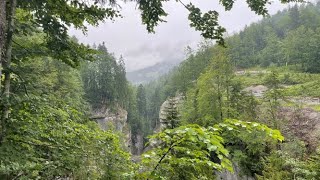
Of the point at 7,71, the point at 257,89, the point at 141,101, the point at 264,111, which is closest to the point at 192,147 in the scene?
the point at 7,71

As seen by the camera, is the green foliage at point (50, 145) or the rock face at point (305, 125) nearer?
→ the green foliage at point (50, 145)

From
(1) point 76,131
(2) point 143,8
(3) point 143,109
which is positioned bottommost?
(3) point 143,109

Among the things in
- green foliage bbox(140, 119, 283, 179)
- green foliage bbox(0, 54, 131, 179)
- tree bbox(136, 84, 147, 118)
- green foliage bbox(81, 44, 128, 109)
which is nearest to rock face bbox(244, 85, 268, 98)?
green foliage bbox(81, 44, 128, 109)

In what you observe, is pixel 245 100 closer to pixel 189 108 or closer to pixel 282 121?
pixel 282 121

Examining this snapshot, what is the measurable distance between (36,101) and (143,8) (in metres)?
2.46

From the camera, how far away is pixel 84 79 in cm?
6094

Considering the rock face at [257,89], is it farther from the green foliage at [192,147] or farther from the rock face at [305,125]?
the green foliage at [192,147]

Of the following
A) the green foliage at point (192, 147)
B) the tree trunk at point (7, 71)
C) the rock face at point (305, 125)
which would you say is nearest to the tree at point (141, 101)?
the rock face at point (305, 125)

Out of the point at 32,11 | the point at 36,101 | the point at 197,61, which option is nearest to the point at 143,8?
the point at 32,11

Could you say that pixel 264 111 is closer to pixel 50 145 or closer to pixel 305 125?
pixel 305 125

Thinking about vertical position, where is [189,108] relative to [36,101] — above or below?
below

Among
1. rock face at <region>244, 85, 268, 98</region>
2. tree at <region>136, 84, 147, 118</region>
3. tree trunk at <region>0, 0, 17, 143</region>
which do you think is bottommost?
tree at <region>136, 84, 147, 118</region>

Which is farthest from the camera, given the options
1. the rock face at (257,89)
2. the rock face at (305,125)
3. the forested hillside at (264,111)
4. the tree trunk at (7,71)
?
the rock face at (257,89)

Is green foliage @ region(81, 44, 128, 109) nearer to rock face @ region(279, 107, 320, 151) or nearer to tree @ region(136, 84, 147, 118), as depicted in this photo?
tree @ region(136, 84, 147, 118)
